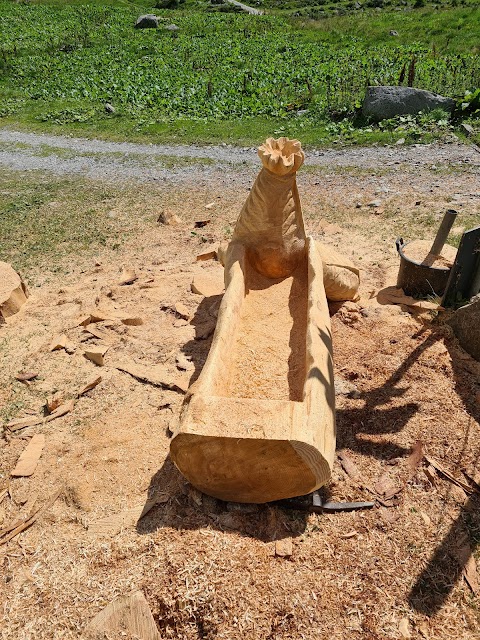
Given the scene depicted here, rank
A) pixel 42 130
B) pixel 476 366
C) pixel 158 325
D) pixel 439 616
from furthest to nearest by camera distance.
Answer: pixel 42 130, pixel 158 325, pixel 476 366, pixel 439 616

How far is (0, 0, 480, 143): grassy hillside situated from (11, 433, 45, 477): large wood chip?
9.74 meters

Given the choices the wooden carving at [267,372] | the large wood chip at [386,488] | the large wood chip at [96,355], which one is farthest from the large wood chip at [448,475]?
the large wood chip at [96,355]

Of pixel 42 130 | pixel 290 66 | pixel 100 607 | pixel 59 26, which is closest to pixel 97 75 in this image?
pixel 42 130

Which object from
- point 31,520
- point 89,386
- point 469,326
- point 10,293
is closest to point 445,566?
point 469,326

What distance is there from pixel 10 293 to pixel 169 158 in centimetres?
648

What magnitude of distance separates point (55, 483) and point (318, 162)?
8.68m

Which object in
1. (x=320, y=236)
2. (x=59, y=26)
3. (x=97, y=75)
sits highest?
(x=59, y=26)

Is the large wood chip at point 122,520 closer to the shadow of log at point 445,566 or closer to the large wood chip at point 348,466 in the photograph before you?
the large wood chip at point 348,466

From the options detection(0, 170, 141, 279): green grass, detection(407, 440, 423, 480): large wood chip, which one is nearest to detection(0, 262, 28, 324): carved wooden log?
detection(0, 170, 141, 279): green grass

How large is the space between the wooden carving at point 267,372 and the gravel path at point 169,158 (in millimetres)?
5861

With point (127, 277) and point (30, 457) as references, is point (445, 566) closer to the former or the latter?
point (30, 457)

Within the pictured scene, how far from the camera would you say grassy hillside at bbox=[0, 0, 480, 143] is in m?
13.0

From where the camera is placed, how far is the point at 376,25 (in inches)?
859

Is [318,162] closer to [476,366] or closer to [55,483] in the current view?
[476,366]
